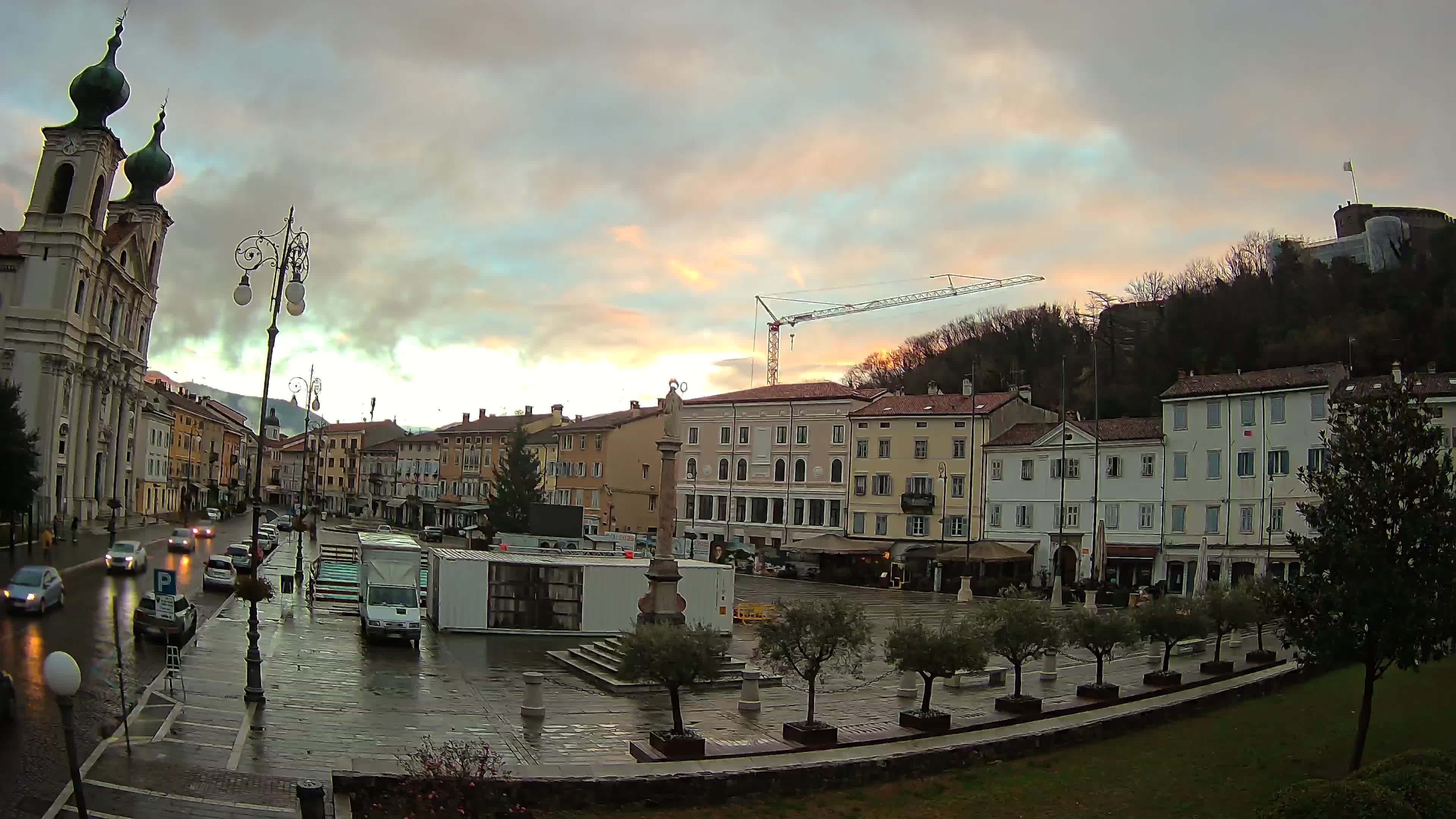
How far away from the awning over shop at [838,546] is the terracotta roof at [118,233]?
5715cm

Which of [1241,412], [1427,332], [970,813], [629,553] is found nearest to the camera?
[970,813]

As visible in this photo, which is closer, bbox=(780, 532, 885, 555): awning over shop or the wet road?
the wet road

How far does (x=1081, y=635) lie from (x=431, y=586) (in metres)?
23.0

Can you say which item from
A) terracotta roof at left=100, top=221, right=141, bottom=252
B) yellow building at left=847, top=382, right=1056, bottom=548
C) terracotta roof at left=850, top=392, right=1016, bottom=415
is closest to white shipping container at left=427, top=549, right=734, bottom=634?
yellow building at left=847, top=382, right=1056, bottom=548

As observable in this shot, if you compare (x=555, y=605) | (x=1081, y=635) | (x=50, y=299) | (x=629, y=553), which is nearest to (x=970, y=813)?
(x=1081, y=635)

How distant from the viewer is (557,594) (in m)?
34.5

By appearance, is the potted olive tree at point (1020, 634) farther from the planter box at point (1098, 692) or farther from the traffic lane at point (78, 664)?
the traffic lane at point (78, 664)

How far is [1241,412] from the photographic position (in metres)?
53.0

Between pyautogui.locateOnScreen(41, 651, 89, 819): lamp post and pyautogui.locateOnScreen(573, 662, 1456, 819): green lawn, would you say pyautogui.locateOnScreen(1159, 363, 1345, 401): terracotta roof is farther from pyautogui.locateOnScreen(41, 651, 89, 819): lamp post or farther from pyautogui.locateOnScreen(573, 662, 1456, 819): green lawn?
pyautogui.locateOnScreen(41, 651, 89, 819): lamp post

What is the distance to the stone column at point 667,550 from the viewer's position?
85.5 feet

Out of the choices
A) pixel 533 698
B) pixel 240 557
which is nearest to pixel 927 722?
pixel 533 698

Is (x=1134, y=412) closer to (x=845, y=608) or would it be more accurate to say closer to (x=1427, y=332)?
(x=1427, y=332)

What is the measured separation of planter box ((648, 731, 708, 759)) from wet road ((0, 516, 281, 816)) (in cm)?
840

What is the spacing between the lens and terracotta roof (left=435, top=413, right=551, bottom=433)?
4210 inches
